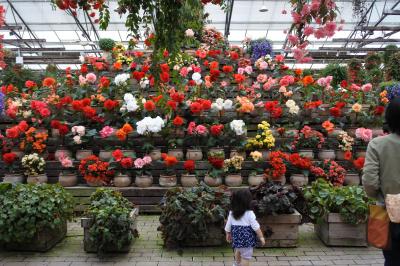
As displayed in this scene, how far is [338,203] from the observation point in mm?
4207

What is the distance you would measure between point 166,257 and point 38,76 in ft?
30.3

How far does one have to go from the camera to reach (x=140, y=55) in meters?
9.38

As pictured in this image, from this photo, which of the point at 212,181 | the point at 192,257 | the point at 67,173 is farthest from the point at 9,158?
the point at 192,257

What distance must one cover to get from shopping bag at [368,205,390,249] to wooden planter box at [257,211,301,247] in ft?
5.88

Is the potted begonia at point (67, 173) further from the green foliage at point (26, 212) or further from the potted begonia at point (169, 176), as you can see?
the green foliage at point (26, 212)

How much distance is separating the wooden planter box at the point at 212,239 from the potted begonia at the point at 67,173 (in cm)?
233

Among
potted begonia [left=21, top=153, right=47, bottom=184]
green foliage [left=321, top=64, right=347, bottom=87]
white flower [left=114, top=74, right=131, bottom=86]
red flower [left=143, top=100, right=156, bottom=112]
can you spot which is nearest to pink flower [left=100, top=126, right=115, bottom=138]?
red flower [left=143, top=100, right=156, bottom=112]

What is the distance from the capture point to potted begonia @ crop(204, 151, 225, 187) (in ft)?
18.5

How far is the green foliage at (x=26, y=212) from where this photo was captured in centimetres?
391

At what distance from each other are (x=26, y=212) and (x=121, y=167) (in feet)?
6.63

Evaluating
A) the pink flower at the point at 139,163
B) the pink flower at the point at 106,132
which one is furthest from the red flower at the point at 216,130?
the pink flower at the point at 106,132

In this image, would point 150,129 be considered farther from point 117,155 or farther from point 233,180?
point 233,180

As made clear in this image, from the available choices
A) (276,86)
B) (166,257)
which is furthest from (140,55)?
(166,257)

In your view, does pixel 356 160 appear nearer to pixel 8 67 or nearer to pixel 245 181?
pixel 245 181
